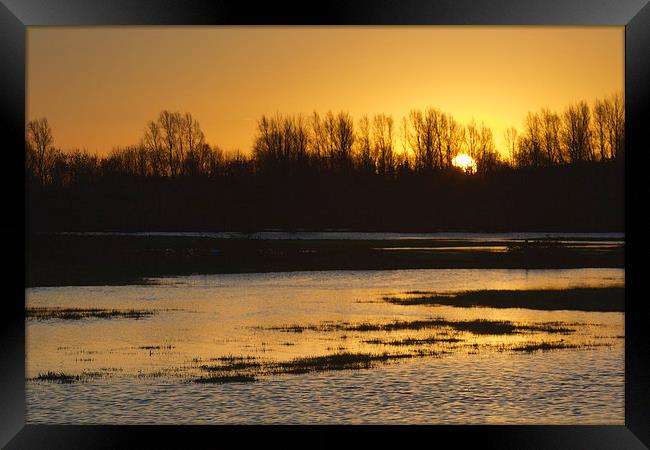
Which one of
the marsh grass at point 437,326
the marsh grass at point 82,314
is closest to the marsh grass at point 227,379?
the marsh grass at point 437,326

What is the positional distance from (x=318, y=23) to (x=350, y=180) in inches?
1872

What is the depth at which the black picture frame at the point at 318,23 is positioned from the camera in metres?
4.39

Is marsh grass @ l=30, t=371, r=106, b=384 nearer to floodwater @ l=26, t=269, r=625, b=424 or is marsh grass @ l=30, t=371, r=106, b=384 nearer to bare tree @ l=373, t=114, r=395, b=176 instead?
floodwater @ l=26, t=269, r=625, b=424

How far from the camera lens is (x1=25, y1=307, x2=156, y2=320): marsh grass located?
49.0 feet

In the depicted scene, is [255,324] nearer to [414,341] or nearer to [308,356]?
[414,341]

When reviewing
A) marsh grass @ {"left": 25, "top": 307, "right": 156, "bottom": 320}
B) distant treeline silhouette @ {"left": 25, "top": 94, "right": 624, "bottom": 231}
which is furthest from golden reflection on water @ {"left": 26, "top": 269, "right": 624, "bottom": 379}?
distant treeline silhouette @ {"left": 25, "top": 94, "right": 624, "bottom": 231}

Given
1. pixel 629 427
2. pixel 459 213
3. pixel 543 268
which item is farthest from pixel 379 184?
pixel 629 427

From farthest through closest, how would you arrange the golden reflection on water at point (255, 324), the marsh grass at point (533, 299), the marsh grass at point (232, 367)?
the marsh grass at point (533, 299) < the golden reflection on water at point (255, 324) < the marsh grass at point (232, 367)

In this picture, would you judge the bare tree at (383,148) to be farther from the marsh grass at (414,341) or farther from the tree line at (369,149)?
the marsh grass at (414,341)

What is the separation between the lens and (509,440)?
14.7 feet

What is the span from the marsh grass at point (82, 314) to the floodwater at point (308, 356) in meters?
0.25

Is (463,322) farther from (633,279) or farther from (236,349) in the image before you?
(633,279)

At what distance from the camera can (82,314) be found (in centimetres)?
1526

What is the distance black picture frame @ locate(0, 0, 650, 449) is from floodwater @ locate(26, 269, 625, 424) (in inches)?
159
